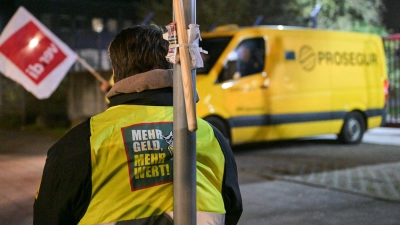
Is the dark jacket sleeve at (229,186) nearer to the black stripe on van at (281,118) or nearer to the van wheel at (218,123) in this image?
the van wheel at (218,123)

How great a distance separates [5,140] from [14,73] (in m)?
3.66

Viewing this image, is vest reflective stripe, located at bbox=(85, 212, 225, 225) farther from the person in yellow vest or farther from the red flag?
the red flag

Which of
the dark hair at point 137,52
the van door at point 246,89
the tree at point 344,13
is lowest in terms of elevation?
the van door at point 246,89

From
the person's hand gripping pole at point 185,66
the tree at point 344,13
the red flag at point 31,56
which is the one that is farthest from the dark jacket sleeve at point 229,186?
the tree at point 344,13

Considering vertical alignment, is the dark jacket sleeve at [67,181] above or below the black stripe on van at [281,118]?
above

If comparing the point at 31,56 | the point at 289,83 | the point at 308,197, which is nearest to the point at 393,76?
the point at 289,83

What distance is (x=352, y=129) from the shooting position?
39.5ft

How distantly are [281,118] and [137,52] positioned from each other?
29.4 feet

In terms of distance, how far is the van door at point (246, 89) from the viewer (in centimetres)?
1020

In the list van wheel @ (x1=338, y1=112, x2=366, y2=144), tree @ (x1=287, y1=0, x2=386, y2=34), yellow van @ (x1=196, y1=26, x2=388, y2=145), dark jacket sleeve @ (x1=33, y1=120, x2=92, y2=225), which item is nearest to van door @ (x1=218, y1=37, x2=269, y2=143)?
yellow van @ (x1=196, y1=26, x2=388, y2=145)

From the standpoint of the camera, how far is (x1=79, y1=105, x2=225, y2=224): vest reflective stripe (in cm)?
184

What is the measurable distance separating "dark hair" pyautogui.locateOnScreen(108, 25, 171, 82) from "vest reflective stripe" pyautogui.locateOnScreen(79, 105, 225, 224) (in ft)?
0.54

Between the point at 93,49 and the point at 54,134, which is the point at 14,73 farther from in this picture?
the point at 93,49

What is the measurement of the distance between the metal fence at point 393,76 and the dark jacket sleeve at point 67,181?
13789 millimetres
